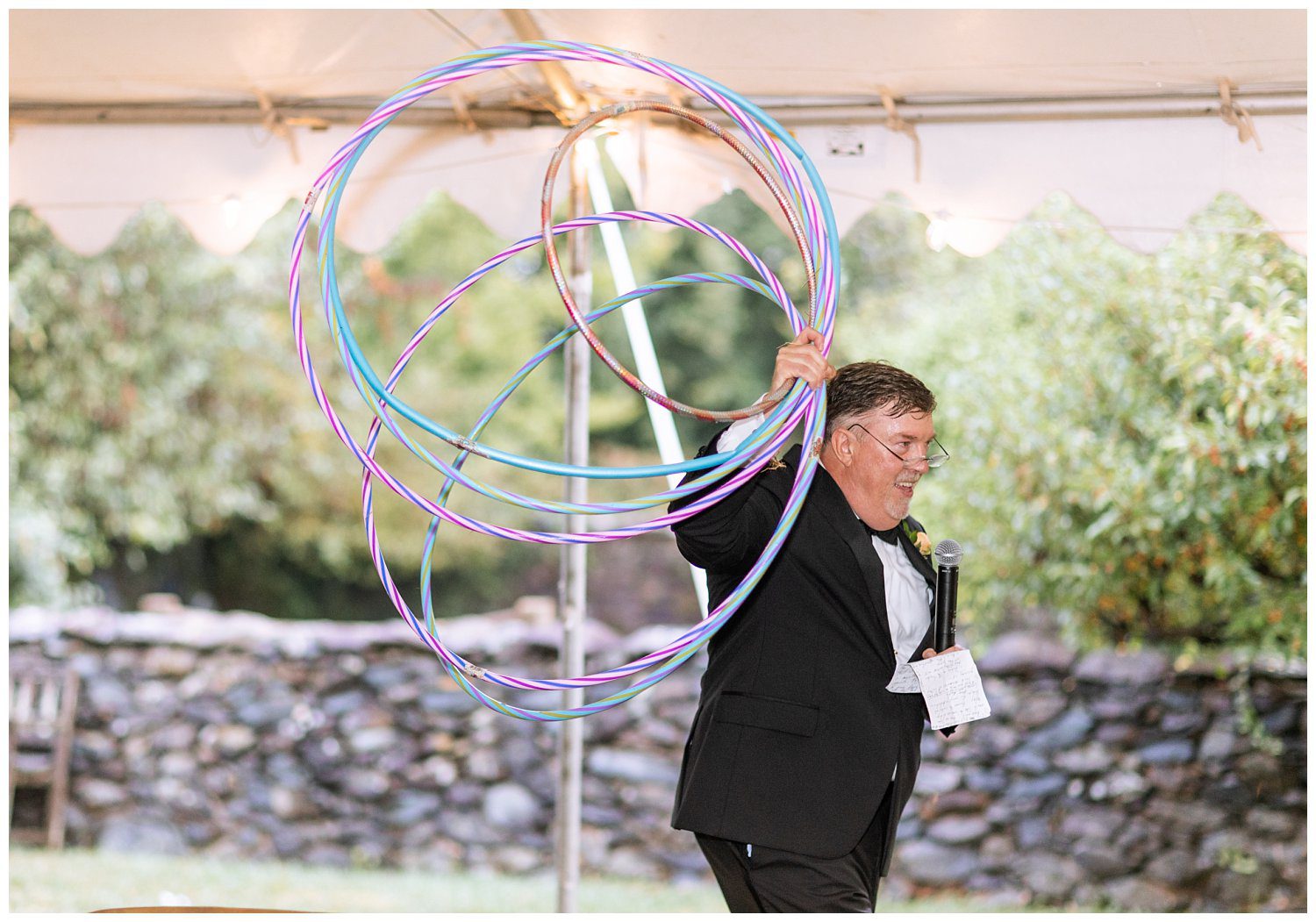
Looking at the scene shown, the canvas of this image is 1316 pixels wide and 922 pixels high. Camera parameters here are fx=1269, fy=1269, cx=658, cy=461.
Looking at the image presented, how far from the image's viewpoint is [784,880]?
7.81ft

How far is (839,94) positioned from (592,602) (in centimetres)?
754

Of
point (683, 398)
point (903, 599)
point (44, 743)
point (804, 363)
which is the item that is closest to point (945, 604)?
point (903, 599)

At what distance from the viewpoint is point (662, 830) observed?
641 cm

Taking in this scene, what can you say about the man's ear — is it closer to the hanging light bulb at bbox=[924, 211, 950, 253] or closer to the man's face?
the man's face

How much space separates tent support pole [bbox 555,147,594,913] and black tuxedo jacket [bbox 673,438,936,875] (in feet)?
5.10

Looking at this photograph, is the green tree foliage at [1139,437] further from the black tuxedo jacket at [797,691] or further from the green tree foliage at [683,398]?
the black tuxedo jacket at [797,691]

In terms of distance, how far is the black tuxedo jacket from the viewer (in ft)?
7.82

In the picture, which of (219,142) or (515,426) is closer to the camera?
(219,142)

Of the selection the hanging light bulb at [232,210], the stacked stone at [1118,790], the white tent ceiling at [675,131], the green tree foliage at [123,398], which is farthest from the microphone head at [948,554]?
the green tree foliage at [123,398]

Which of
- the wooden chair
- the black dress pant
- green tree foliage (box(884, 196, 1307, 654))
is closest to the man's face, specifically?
the black dress pant

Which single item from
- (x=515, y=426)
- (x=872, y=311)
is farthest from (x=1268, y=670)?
(x=515, y=426)

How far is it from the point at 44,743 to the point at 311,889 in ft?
5.35

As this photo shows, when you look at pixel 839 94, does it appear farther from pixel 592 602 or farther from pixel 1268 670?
pixel 592 602

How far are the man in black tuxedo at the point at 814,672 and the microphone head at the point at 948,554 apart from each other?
0.11 metres
